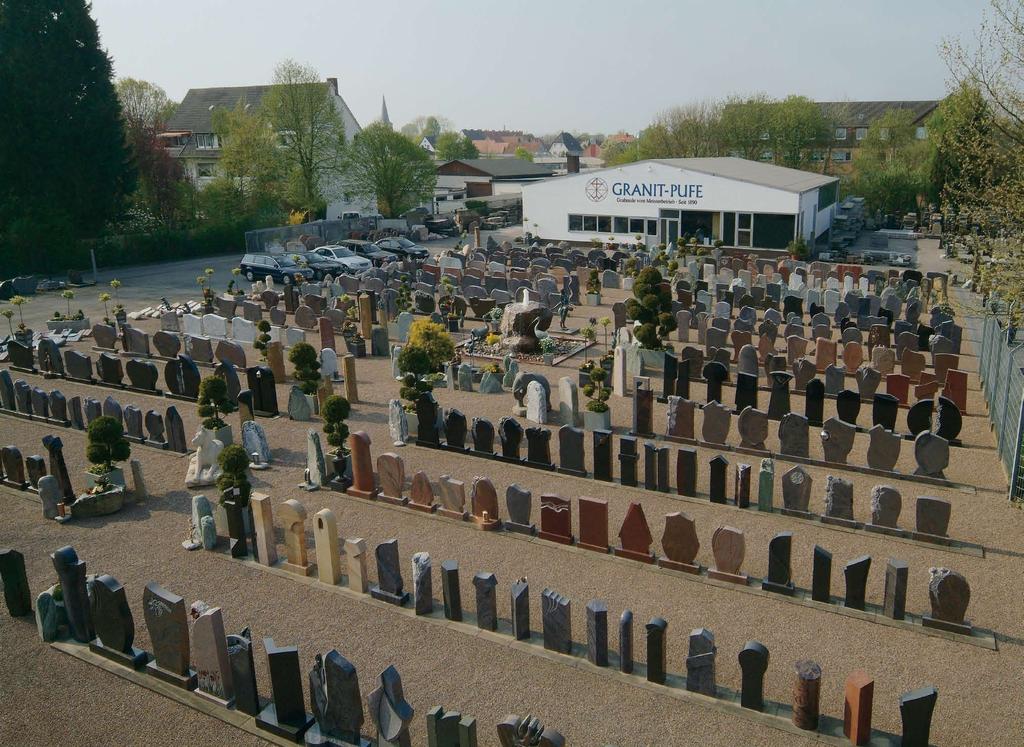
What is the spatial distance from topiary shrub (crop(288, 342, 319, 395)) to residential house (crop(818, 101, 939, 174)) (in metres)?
59.1

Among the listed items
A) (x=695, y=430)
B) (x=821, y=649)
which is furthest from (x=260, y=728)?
(x=695, y=430)

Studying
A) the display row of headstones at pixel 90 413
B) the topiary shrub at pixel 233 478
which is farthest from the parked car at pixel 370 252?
the topiary shrub at pixel 233 478

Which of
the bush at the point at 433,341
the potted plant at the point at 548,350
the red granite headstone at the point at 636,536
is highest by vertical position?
the bush at the point at 433,341

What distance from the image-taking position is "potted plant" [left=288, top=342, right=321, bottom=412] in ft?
55.8

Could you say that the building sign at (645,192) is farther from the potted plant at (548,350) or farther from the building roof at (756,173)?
the potted plant at (548,350)

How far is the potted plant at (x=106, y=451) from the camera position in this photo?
42.7ft

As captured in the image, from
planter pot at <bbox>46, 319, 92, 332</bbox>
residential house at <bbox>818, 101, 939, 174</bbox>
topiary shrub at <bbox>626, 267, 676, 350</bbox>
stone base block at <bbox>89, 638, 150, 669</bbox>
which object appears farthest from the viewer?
residential house at <bbox>818, 101, 939, 174</bbox>

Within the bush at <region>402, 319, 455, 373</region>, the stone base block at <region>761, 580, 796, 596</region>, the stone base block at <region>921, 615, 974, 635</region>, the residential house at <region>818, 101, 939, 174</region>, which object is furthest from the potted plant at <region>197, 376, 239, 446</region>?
the residential house at <region>818, 101, 939, 174</region>

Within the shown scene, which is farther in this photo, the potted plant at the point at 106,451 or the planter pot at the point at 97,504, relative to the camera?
the potted plant at the point at 106,451

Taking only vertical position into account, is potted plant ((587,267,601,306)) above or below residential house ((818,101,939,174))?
below

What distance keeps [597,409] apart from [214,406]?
679 centimetres

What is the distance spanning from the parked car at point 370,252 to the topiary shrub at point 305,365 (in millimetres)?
21405

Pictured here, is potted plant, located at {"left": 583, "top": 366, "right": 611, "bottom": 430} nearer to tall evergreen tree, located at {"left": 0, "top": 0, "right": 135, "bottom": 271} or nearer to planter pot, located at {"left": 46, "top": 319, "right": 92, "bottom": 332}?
planter pot, located at {"left": 46, "top": 319, "right": 92, "bottom": 332}

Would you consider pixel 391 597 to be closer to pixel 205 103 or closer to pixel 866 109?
pixel 205 103
